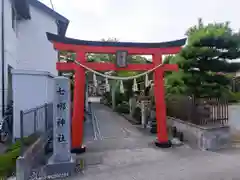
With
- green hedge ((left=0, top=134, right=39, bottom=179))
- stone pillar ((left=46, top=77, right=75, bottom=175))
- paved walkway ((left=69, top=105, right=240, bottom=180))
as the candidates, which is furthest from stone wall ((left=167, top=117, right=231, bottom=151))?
green hedge ((left=0, top=134, right=39, bottom=179))

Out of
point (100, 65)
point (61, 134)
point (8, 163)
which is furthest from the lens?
point (100, 65)

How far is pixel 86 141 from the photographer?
9.85 metres

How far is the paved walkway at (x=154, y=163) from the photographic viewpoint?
603 centimetres

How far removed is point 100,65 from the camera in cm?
866

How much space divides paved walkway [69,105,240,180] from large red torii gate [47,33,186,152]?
86 cm

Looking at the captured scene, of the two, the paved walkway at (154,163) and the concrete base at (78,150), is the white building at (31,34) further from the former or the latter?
the paved walkway at (154,163)

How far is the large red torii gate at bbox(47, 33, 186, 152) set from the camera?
27.0ft

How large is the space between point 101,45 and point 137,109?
8248 mm

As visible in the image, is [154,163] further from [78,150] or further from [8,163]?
[8,163]

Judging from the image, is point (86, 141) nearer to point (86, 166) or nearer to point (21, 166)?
point (86, 166)

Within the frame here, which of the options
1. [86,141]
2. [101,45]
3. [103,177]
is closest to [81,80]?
[101,45]

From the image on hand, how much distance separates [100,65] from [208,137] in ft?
15.6

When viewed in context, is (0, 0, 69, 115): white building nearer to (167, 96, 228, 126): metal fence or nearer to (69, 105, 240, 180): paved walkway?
(69, 105, 240, 180): paved walkway

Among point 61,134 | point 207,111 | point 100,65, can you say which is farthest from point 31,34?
point 207,111
